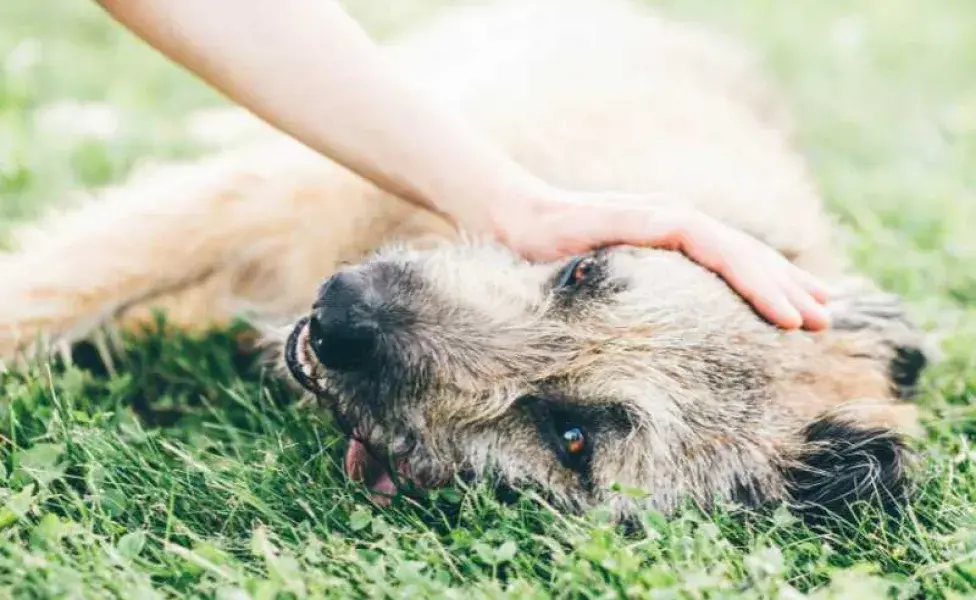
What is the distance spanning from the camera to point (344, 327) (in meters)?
2.44

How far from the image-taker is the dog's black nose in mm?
2443

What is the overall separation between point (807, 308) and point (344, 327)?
1145mm

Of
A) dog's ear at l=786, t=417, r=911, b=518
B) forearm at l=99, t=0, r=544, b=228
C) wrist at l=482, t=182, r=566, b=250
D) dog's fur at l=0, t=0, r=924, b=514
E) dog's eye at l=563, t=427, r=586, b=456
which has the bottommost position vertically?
dog's ear at l=786, t=417, r=911, b=518

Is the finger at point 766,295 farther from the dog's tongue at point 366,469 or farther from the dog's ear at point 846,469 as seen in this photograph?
the dog's tongue at point 366,469

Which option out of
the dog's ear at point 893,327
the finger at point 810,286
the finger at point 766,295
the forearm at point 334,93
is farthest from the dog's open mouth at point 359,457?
the dog's ear at point 893,327

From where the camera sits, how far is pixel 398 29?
649 centimetres

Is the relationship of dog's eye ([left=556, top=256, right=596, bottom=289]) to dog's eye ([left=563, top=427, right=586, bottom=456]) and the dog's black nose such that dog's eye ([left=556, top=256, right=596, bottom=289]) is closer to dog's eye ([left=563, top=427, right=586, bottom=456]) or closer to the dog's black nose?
dog's eye ([left=563, top=427, right=586, bottom=456])

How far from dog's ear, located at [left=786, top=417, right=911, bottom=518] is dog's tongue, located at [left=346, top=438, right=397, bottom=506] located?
1.04 meters

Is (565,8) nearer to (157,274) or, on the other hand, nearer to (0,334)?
(157,274)

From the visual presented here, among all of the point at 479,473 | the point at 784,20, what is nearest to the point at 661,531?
the point at 479,473

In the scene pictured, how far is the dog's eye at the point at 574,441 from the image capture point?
2580 millimetres

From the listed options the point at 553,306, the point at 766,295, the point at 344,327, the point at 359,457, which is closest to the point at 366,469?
the point at 359,457

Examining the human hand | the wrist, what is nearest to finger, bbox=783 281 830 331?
the human hand

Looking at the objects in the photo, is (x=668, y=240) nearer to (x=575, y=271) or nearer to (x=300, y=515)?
(x=575, y=271)
